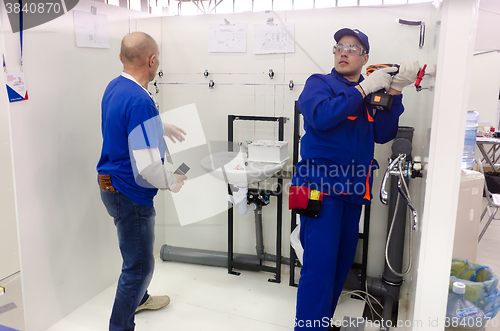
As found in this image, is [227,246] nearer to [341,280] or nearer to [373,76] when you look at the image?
[341,280]

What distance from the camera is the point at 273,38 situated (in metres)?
2.60

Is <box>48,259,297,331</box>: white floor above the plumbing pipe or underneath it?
underneath

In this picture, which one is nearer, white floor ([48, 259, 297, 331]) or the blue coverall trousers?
the blue coverall trousers

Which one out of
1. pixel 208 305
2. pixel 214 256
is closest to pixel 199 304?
pixel 208 305

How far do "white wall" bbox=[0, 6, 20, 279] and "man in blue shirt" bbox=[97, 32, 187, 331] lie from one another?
448 millimetres

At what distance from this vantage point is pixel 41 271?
6.77 feet

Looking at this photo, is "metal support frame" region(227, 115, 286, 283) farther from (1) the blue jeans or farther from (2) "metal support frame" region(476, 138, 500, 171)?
(2) "metal support frame" region(476, 138, 500, 171)

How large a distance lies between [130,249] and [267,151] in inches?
39.4

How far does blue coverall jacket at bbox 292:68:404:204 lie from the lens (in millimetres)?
1816

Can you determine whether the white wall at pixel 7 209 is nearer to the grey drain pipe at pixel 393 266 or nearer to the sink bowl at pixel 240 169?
the sink bowl at pixel 240 169

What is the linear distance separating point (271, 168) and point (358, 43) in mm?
846

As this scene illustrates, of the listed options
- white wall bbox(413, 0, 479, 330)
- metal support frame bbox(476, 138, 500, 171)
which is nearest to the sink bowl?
white wall bbox(413, 0, 479, 330)

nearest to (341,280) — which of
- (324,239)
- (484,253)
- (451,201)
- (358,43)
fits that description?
(324,239)

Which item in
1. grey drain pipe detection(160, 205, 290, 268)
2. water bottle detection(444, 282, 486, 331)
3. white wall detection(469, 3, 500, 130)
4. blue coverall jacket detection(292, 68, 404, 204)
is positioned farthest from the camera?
white wall detection(469, 3, 500, 130)
